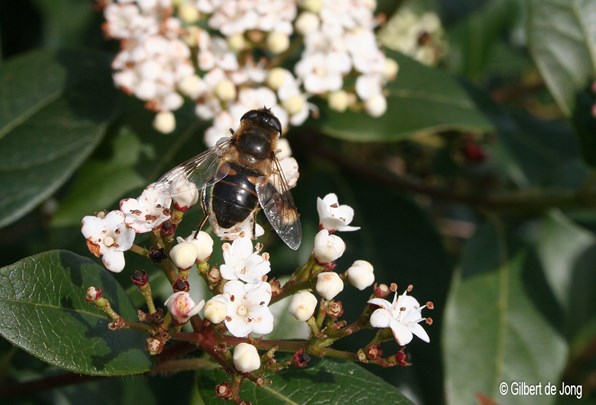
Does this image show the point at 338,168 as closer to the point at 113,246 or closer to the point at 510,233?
the point at 510,233

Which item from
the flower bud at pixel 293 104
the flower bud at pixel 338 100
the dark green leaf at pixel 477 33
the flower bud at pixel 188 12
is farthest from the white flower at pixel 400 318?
the dark green leaf at pixel 477 33

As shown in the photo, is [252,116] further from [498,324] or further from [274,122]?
[498,324]

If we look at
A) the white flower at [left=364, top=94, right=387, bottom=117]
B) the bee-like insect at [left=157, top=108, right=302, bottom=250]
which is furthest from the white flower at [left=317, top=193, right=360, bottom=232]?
the white flower at [left=364, top=94, right=387, bottom=117]

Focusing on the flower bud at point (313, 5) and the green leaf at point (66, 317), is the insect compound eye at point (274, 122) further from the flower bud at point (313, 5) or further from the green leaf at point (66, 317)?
the green leaf at point (66, 317)

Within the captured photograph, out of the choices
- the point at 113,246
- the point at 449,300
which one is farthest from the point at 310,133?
the point at 113,246

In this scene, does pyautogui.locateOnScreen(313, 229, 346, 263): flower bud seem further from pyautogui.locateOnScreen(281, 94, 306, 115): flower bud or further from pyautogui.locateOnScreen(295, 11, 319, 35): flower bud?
pyautogui.locateOnScreen(295, 11, 319, 35): flower bud

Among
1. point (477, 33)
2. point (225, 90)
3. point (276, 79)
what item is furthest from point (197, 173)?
point (477, 33)
